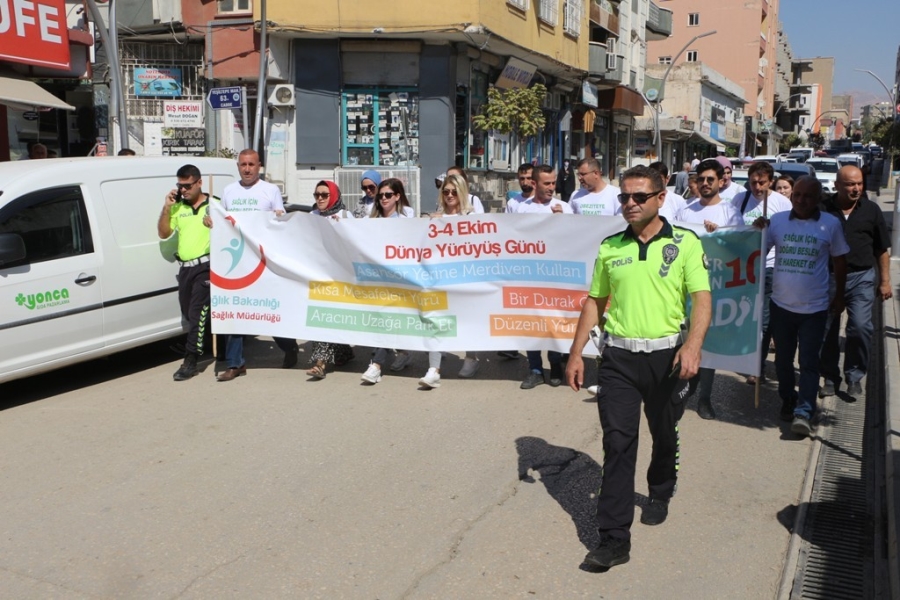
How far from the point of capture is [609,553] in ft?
14.1

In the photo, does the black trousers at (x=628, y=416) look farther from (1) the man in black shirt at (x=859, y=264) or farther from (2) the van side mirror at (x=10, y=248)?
(2) the van side mirror at (x=10, y=248)

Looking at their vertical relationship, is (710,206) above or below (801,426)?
above

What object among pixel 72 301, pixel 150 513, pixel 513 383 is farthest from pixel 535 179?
pixel 150 513

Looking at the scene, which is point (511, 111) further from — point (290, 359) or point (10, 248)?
point (10, 248)

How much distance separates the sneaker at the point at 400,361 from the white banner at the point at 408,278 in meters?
0.53

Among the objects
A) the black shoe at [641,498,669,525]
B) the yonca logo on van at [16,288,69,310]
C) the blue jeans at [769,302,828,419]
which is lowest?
the black shoe at [641,498,669,525]

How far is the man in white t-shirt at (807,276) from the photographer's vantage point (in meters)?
6.46

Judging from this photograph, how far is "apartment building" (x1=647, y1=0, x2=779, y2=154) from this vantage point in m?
73.4

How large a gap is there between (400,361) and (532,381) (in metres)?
1.39

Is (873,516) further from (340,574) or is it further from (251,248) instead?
(251,248)

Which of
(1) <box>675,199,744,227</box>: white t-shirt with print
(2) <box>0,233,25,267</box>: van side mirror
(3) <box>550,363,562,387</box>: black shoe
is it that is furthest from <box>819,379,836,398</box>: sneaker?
(2) <box>0,233,25,267</box>: van side mirror

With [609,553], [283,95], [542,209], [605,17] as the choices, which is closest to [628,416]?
[609,553]

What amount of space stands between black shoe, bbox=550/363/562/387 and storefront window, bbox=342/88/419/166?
55.8 feet

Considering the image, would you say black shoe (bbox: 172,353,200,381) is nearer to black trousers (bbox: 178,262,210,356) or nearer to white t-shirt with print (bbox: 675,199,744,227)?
black trousers (bbox: 178,262,210,356)
